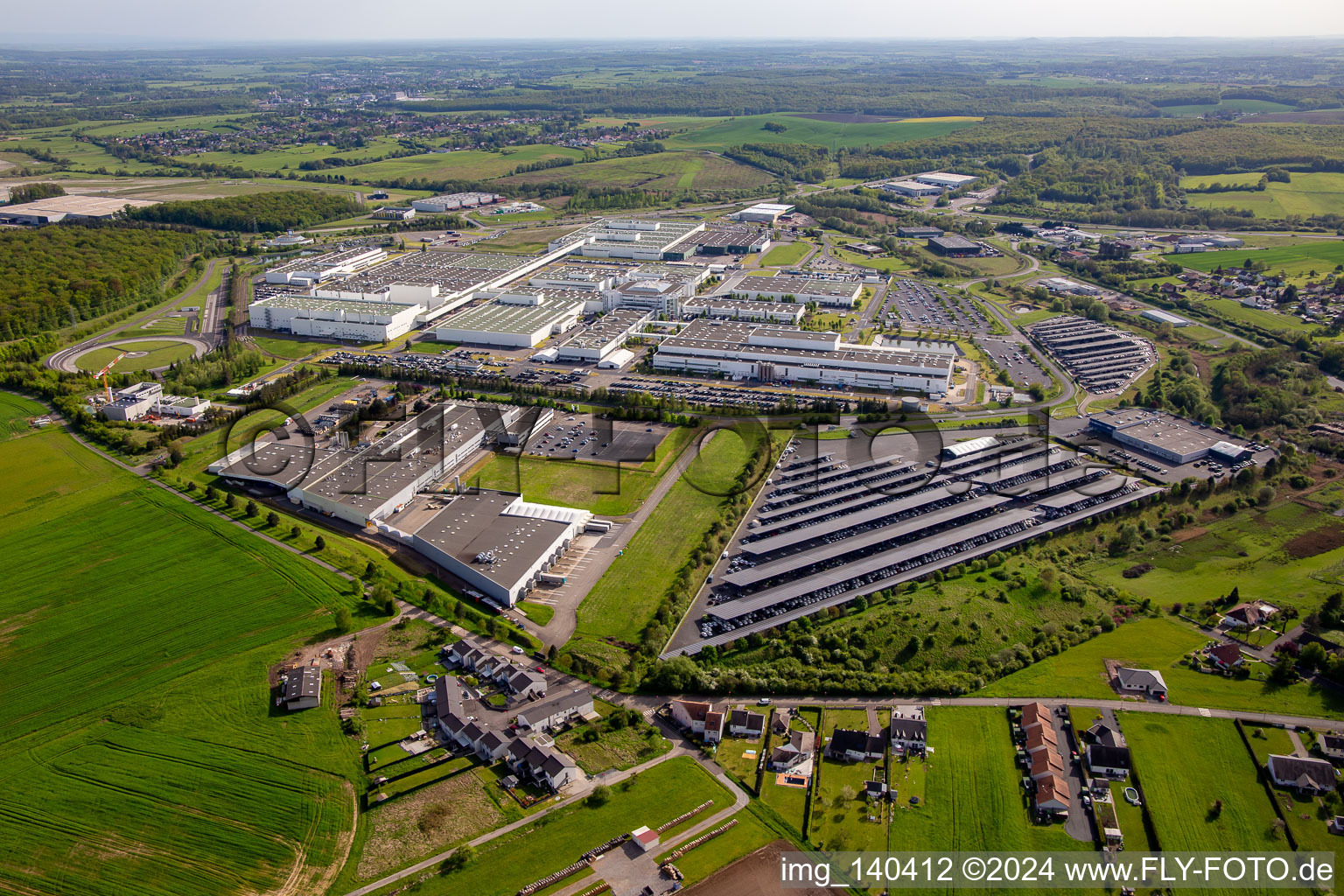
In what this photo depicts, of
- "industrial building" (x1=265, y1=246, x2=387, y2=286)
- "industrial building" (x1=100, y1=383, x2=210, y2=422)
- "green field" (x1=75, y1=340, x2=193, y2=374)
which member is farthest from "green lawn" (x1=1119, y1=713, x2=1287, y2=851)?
"industrial building" (x1=265, y1=246, x2=387, y2=286)

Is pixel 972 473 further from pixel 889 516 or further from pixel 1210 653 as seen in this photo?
pixel 1210 653

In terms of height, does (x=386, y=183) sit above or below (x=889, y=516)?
above

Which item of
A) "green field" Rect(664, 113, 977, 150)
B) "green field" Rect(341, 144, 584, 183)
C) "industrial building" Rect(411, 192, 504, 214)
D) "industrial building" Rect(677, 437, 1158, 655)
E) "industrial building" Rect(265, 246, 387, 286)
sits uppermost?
"green field" Rect(664, 113, 977, 150)

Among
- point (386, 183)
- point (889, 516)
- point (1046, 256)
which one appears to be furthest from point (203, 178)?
point (889, 516)

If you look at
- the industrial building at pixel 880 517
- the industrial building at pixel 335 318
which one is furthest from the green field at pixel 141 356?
the industrial building at pixel 880 517

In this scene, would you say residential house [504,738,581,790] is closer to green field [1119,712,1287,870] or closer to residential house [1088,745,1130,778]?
residential house [1088,745,1130,778]

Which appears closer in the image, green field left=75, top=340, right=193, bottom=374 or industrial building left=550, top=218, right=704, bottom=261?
green field left=75, top=340, right=193, bottom=374
